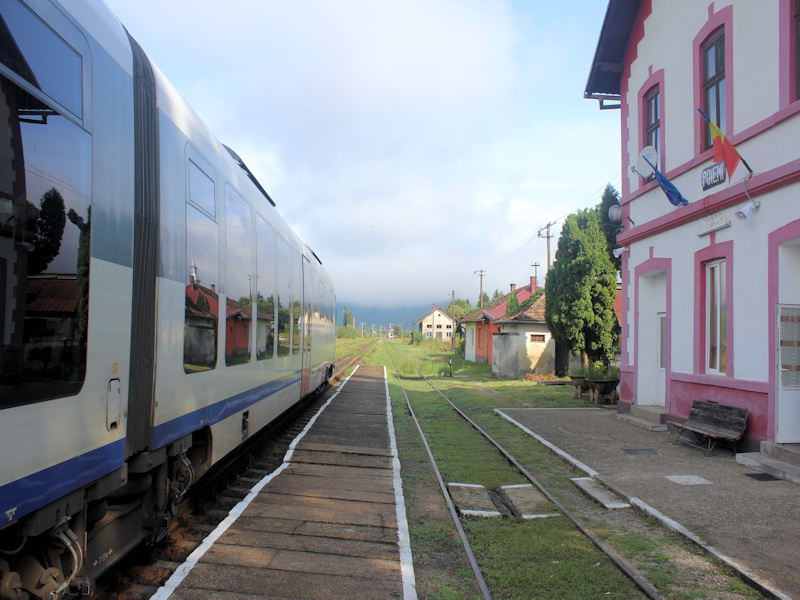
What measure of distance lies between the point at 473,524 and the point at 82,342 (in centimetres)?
435

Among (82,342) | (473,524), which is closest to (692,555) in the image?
(473,524)

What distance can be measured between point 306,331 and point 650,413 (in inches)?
283

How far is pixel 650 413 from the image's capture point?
11008mm

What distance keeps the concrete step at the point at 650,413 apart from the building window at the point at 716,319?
1.60 meters

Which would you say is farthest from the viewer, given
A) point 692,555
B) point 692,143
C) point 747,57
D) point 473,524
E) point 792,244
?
point 692,143

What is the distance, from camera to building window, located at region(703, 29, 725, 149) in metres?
9.21

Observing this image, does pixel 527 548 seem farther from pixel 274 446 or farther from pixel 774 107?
pixel 774 107

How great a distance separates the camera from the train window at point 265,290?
6764mm

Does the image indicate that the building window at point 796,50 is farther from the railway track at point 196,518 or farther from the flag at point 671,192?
the railway track at point 196,518

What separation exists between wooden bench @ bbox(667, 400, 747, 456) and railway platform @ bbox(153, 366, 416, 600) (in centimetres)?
488

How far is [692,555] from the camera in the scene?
4.75m

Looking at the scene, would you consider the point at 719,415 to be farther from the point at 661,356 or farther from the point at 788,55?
the point at 788,55

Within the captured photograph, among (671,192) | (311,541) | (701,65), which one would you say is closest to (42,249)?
(311,541)

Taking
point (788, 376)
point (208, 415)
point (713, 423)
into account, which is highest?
point (788, 376)
